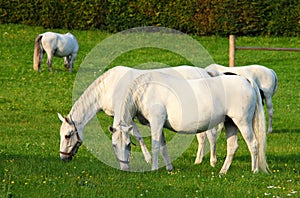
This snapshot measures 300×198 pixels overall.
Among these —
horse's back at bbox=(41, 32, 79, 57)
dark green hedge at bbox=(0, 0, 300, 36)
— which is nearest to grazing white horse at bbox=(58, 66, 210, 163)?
horse's back at bbox=(41, 32, 79, 57)

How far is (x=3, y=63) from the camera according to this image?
2658cm

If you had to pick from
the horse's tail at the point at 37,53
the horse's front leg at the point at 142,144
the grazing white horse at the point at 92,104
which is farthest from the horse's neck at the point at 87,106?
the horse's tail at the point at 37,53

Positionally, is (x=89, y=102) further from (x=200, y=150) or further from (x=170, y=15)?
(x=170, y=15)

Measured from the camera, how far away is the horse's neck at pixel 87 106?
36.4 feet

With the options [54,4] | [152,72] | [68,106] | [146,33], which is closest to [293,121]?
[68,106]

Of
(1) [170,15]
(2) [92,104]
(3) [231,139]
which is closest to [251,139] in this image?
(3) [231,139]

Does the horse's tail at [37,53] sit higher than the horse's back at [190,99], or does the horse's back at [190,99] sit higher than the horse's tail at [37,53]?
the horse's back at [190,99]

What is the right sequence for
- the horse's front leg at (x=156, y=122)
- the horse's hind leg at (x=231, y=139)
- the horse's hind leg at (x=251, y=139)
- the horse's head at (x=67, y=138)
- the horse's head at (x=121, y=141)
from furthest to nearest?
the horse's head at (x=67, y=138) → the horse's hind leg at (x=231, y=139) → the horse's hind leg at (x=251, y=139) → the horse's front leg at (x=156, y=122) → the horse's head at (x=121, y=141)

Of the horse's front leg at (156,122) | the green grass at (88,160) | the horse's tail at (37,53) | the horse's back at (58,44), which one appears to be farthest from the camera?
the horse's back at (58,44)

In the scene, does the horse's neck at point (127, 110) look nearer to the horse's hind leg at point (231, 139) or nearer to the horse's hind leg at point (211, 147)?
the horse's hind leg at point (231, 139)

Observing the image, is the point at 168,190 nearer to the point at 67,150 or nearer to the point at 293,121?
the point at 67,150

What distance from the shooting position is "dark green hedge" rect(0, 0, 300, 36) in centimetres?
3088

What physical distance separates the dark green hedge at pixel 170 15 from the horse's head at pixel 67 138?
814 inches

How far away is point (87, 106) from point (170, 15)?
20859 millimetres
